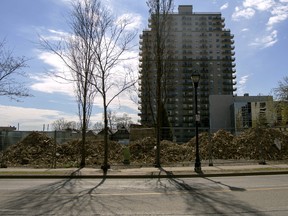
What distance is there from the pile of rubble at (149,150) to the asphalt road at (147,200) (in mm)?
11595

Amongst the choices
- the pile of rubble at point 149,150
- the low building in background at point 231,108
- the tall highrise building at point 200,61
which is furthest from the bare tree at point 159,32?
the tall highrise building at point 200,61

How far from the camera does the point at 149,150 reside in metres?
27.2

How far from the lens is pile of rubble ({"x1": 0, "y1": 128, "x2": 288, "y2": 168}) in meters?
24.6

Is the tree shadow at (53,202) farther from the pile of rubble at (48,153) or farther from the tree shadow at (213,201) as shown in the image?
the pile of rubble at (48,153)

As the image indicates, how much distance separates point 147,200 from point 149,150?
17.6 m

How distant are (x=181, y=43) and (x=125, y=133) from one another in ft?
371

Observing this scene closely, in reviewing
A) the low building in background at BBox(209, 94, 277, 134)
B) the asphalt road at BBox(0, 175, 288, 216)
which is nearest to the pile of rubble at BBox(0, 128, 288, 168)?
the asphalt road at BBox(0, 175, 288, 216)

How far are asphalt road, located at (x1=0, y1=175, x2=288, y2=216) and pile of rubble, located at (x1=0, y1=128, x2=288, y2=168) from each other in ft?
38.0

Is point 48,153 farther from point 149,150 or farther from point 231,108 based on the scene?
point 231,108

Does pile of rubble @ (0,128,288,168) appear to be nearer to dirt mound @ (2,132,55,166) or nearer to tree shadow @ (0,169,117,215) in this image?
dirt mound @ (2,132,55,166)

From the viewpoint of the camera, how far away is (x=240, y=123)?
115625 millimetres

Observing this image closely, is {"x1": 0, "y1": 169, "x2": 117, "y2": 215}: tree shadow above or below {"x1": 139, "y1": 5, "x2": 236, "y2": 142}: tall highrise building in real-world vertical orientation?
below

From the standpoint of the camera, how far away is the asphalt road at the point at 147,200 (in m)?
8.09

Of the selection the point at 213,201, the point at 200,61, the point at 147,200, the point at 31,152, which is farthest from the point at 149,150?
the point at 200,61
